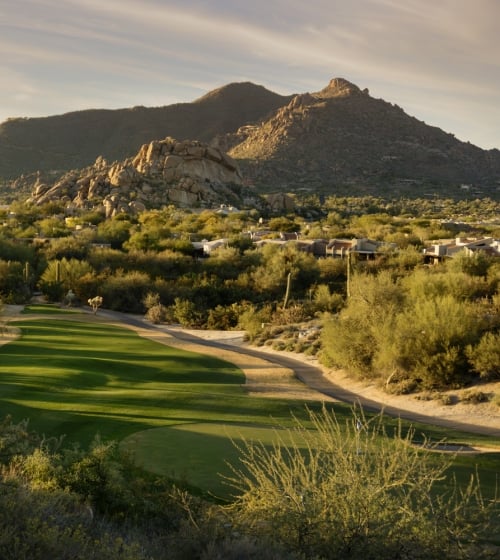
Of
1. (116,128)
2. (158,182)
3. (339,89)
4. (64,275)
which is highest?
(339,89)

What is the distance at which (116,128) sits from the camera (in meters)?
145

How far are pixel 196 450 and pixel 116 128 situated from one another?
452ft

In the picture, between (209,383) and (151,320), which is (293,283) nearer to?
(151,320)

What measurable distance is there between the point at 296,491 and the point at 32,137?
137807mm

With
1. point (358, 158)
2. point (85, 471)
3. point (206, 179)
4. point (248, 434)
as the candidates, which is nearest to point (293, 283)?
point (248, 434)

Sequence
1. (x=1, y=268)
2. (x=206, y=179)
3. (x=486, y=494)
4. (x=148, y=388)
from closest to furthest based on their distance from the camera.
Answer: (x=486, y=494) → (x=148, y=388) → (x=1, y=268) → (x=206, y=179)

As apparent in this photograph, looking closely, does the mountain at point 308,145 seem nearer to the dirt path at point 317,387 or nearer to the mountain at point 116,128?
the mountain at point 116,128

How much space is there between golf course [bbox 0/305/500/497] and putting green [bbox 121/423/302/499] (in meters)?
0.02

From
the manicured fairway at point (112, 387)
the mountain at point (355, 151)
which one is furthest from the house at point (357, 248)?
the mountain at point (355, 151)

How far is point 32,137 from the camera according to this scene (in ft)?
448

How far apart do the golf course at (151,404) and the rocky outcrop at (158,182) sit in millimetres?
56727

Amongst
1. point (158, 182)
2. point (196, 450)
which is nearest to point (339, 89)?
point (158, 182)

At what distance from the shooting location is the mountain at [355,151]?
117 metres

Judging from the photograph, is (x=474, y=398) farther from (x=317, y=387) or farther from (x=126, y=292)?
(x=126, y=292)
